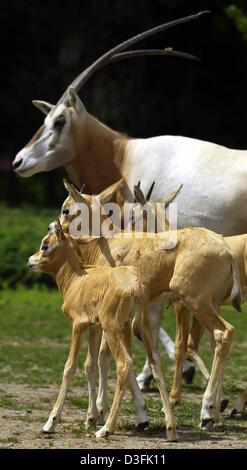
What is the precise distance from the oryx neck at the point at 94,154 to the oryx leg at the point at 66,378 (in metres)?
3.49

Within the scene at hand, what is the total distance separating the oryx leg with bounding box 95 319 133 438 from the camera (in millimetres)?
7926

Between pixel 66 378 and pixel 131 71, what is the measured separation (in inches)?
1047

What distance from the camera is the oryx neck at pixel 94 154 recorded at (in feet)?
38.0

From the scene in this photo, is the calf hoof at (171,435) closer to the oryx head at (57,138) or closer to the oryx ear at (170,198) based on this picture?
the oryx ear at (170,198)

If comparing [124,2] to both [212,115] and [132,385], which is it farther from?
[132,385]

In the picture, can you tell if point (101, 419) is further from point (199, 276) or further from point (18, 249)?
point (18, 249)

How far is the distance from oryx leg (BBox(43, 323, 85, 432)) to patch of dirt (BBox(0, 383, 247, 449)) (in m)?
0.09

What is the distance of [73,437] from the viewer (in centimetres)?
803

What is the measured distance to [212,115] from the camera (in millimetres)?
32312

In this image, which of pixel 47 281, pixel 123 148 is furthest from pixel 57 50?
pixel 123 148

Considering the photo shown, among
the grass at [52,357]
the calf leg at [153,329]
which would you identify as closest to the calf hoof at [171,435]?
the grass at [52,357]

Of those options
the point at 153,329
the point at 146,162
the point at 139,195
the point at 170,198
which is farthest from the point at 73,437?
the point at 146,162

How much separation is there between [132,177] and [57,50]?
23.5m
